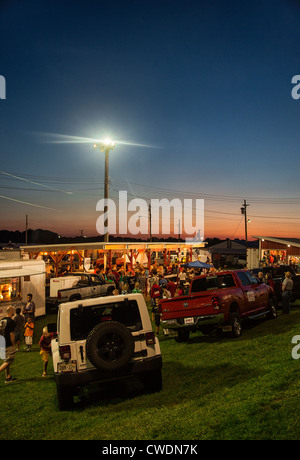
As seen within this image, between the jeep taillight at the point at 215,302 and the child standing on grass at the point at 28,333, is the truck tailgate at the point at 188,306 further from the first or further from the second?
the child standing on grass at the point at 28,333

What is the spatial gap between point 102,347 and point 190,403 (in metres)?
1.72

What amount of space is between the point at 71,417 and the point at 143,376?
1.44m

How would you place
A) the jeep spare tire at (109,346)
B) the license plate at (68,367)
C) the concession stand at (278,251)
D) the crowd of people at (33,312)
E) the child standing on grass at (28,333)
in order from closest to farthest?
1. the jeep spare tire at (109,346)
2. the license plate at (68,367)
3. the crowd of people at (33,312)
4. the child standing on grass at (28,333)
5. the concession stand at (278,251)

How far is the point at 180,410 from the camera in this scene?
17.3 feet

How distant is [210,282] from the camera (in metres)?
11.3

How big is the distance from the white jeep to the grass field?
0.53 m

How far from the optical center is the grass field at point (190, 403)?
4434 millimetres

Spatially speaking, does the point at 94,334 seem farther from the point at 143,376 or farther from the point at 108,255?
the point at 108,255

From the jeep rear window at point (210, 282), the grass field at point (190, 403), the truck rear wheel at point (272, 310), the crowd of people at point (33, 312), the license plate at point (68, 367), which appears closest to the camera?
the grass field at point (190, 403)

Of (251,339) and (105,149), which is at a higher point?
(105,149)

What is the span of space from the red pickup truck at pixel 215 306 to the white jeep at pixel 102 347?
308cm

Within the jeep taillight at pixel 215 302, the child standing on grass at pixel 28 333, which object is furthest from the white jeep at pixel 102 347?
the child standing on grass at pixel 28 333

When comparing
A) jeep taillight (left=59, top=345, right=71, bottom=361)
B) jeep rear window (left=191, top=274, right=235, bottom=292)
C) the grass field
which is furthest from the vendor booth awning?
jeep taillight (left=59, top=345, right=71, bottom=361)

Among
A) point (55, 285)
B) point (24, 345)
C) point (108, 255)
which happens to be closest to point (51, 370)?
point (24, 345)
